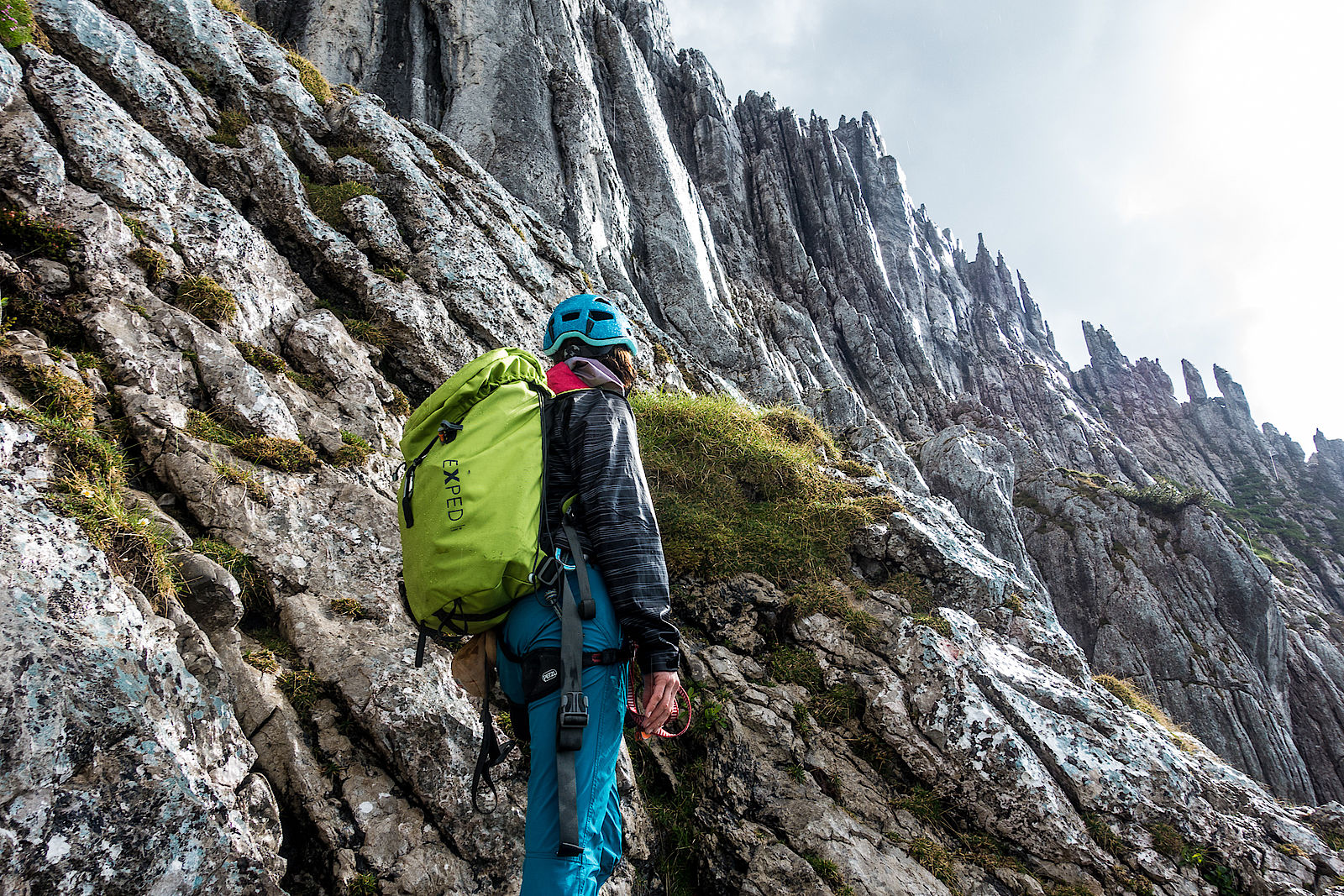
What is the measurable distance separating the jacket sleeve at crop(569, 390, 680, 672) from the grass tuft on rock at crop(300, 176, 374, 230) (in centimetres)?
1026

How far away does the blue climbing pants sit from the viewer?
2.82 meters

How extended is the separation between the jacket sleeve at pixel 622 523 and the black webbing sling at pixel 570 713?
212 mm

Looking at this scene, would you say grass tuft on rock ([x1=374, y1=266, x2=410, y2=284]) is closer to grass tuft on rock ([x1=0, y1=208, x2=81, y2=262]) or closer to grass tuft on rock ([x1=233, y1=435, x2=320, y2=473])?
grass tuft on rock ([x1=0, y1=208, x2=81, y2=262])

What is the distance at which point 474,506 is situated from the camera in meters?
3.12

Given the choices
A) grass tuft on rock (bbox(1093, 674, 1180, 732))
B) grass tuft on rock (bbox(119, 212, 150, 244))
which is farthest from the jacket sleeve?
grass tuft on rock (bbox(1093, 674, 1180, 732))

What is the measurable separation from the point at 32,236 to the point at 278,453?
357cm

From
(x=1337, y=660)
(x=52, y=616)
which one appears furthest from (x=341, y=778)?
(x=1337, y=660)

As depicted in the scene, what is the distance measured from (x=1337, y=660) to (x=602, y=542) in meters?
49.8

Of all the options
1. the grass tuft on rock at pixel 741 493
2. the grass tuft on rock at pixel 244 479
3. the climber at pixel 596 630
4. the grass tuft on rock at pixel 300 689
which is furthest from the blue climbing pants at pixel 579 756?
the grass tuft on rock at pixel 741 493

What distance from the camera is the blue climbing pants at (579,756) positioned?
9.27 feet

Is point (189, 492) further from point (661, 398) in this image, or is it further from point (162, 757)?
point (661, 398)

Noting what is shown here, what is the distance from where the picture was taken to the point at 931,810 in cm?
575

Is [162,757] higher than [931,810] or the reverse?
the reverse

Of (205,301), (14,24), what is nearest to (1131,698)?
(205,301)
